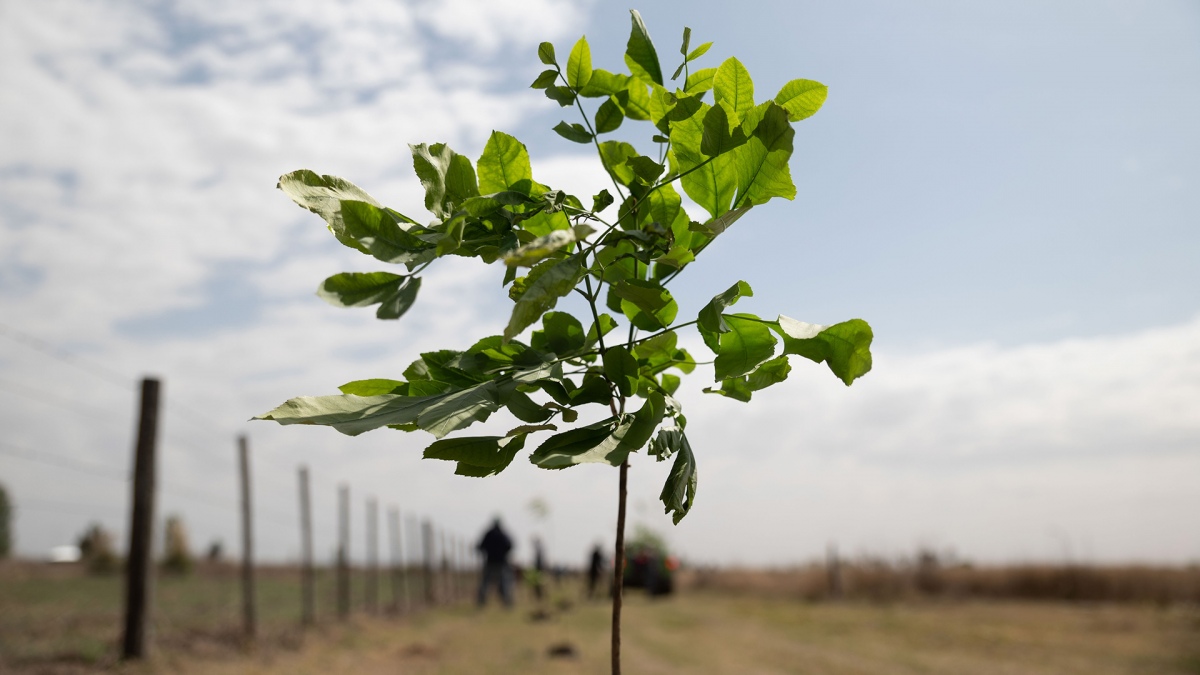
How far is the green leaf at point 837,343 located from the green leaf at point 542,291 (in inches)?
12.8

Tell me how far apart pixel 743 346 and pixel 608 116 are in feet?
1.47

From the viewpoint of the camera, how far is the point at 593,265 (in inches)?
51.9

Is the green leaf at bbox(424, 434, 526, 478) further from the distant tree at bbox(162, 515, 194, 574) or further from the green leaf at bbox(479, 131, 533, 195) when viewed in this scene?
the distant tree at bbox(162, 515, 194, 574)

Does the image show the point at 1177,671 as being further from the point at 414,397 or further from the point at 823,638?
the point at 414,397

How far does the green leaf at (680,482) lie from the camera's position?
1.24 meters

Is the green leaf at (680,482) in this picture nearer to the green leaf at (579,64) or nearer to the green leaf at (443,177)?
the green leaf at (443,177)

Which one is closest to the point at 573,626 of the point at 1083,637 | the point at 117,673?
the point at 1083,637

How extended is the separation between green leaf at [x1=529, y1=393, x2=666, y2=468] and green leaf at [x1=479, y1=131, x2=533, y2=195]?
1.22 ft

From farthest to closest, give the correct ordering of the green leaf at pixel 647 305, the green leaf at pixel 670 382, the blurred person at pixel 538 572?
1. the blurred person at pixel 538 572
2. the green leaf at pixel 670 382
3. the green leaf at pixel 647 305

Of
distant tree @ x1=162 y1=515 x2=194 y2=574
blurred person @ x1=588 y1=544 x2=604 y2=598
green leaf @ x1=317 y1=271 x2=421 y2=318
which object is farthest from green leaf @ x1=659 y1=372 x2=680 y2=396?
distant tree @ x1=162 y1=515 x2=194 y2=574

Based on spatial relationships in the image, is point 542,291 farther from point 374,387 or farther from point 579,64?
point 579,64

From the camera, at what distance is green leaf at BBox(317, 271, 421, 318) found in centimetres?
114

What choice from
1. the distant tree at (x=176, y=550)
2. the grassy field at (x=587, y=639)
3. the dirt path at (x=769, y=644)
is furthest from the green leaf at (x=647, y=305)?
the distant tree at (x=176, y=550)

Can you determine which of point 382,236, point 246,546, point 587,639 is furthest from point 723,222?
point 587,639
